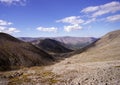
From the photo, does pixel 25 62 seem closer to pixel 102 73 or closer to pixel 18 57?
pixel 18 57

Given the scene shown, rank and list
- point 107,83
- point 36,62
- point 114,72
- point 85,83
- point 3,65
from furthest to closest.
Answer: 1. point 36,62
2. point 3,65
3. point 114,72
4. point 85,83
5. point 107,83

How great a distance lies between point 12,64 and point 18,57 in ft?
37.2

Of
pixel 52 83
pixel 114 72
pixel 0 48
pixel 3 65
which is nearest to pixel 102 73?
pixel 114 72

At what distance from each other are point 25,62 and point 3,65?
17.1 m

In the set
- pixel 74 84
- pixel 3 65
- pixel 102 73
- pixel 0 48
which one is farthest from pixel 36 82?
pixel 0 48

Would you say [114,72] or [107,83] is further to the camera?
[114,72]

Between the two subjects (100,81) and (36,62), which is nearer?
(100,81)

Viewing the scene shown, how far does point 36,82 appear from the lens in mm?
53031

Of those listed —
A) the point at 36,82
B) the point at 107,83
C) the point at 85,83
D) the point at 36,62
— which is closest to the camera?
the point at 107,83

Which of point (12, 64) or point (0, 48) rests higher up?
point (0, 48)

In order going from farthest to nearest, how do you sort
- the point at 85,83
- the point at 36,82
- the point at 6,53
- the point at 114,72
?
the point at 6,53
the point at 36,82
the point at 114,72
the point at 85,83

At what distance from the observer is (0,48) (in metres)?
114

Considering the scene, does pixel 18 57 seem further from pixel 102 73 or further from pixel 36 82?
pixel 102 73

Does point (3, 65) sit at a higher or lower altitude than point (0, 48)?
lower
